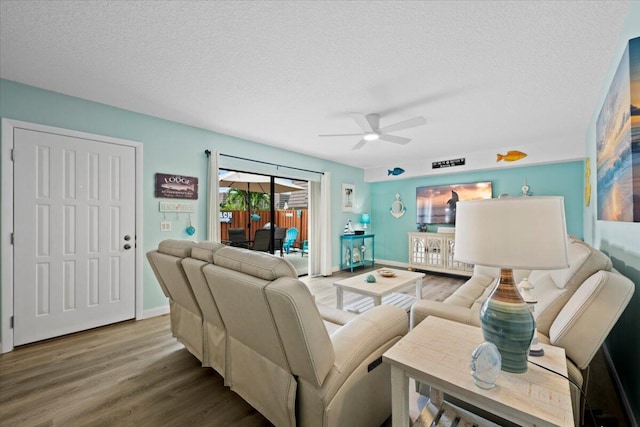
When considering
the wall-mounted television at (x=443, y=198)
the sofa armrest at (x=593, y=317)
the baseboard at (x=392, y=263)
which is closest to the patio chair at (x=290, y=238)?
the baseboard at (x=392, y=263)

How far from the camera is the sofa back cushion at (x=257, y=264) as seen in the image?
1.22 m

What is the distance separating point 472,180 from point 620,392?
4144mm

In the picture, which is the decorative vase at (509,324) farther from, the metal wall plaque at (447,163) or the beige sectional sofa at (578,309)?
the metal wall plaque at (447,163)

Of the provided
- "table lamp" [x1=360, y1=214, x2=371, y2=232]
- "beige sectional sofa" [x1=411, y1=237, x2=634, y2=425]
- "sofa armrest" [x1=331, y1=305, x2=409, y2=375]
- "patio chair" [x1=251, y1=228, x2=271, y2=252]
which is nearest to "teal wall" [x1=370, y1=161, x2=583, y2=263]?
"table lamp" [x1=360, y1=214, x2=371, y2=232]

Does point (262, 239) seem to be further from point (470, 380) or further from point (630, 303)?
point (630, 303)

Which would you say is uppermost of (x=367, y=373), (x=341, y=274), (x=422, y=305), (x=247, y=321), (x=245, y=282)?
(x=245, y=282)

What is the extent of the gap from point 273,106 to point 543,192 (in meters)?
4.67

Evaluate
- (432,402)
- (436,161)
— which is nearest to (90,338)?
(432,402)

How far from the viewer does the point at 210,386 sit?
186 centimetres

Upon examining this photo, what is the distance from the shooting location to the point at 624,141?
148 centimetres

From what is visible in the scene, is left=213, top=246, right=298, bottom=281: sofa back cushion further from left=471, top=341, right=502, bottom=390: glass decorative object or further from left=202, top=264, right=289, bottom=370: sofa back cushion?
left=471, top=341, right=502, bottom=390: glass decorative object

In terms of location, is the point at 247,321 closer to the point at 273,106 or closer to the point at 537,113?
the point at 273,106

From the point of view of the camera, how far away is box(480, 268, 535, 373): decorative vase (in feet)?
3.31

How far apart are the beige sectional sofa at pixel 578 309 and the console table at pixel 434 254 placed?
3232 mm
